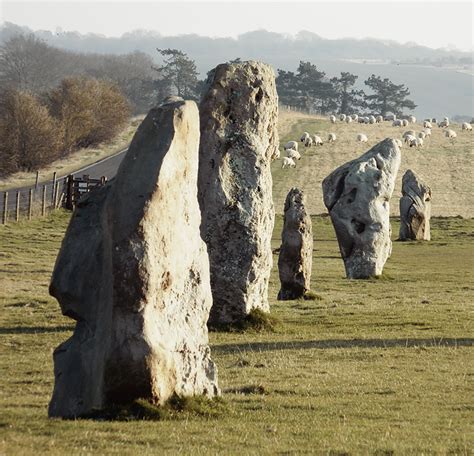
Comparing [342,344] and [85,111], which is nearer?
[342,344]

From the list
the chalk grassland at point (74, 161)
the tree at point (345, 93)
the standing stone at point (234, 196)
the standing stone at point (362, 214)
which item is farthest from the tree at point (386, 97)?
the standing stone at point (234, 196)

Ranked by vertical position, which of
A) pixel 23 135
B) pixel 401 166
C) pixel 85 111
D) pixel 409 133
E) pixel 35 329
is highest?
pixel 35 329

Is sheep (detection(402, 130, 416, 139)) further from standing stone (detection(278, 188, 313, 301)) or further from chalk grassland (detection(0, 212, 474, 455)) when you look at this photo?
standing stone (detection(278, 188, 313, 301))

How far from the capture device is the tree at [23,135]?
80188mm

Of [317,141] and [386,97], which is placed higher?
[386,97]

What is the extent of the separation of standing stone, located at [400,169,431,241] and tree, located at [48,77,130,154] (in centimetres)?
4607

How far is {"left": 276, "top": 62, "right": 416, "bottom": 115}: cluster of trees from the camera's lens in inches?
6437

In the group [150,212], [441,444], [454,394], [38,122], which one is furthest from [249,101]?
[38,122]

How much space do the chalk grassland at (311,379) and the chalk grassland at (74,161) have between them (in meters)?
43.1

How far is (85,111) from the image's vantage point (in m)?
98.4

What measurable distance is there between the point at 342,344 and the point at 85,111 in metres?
79.9

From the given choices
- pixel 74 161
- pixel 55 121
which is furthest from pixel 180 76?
pixel 55 121

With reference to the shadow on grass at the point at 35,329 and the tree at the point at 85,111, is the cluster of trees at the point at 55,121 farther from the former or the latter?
the shadow on grass at the point at 35,329

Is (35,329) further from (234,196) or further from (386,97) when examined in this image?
(386,97)
